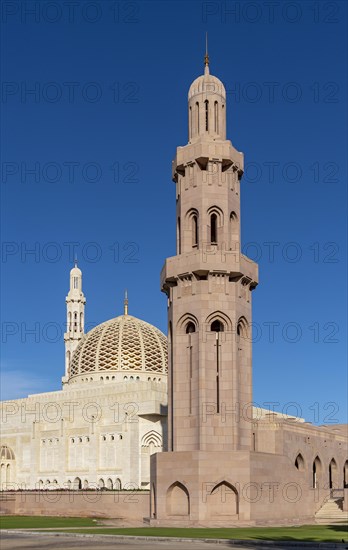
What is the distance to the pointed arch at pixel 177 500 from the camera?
1329 inches

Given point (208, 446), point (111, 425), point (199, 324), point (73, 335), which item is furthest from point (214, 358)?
point (73, 335)

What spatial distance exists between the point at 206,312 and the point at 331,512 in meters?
14.6

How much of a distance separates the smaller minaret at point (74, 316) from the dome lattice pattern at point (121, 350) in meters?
6.51

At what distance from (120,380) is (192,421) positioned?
85.0 feet

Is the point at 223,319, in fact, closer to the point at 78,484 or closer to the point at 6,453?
the point at 78,484

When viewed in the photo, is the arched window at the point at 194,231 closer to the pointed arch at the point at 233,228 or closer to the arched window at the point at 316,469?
the pointed arch at the point at 233,228

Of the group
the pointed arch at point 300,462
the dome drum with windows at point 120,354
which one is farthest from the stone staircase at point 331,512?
the dome drum with windows at point 120,354

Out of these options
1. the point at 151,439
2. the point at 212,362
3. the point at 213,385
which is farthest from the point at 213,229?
the point at 151,439

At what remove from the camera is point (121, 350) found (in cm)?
6234

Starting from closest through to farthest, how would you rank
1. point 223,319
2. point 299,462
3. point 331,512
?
point 223,319 → point 331,512 → point 299,462

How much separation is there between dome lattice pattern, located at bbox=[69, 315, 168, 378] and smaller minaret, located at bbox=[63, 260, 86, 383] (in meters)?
6.51

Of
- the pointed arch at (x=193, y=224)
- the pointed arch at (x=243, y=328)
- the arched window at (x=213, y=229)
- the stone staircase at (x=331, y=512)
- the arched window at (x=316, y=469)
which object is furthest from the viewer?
the arched window at (x=316, y=469)

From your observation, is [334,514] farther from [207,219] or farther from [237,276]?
[207,219]

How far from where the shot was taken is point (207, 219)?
3747 cm
